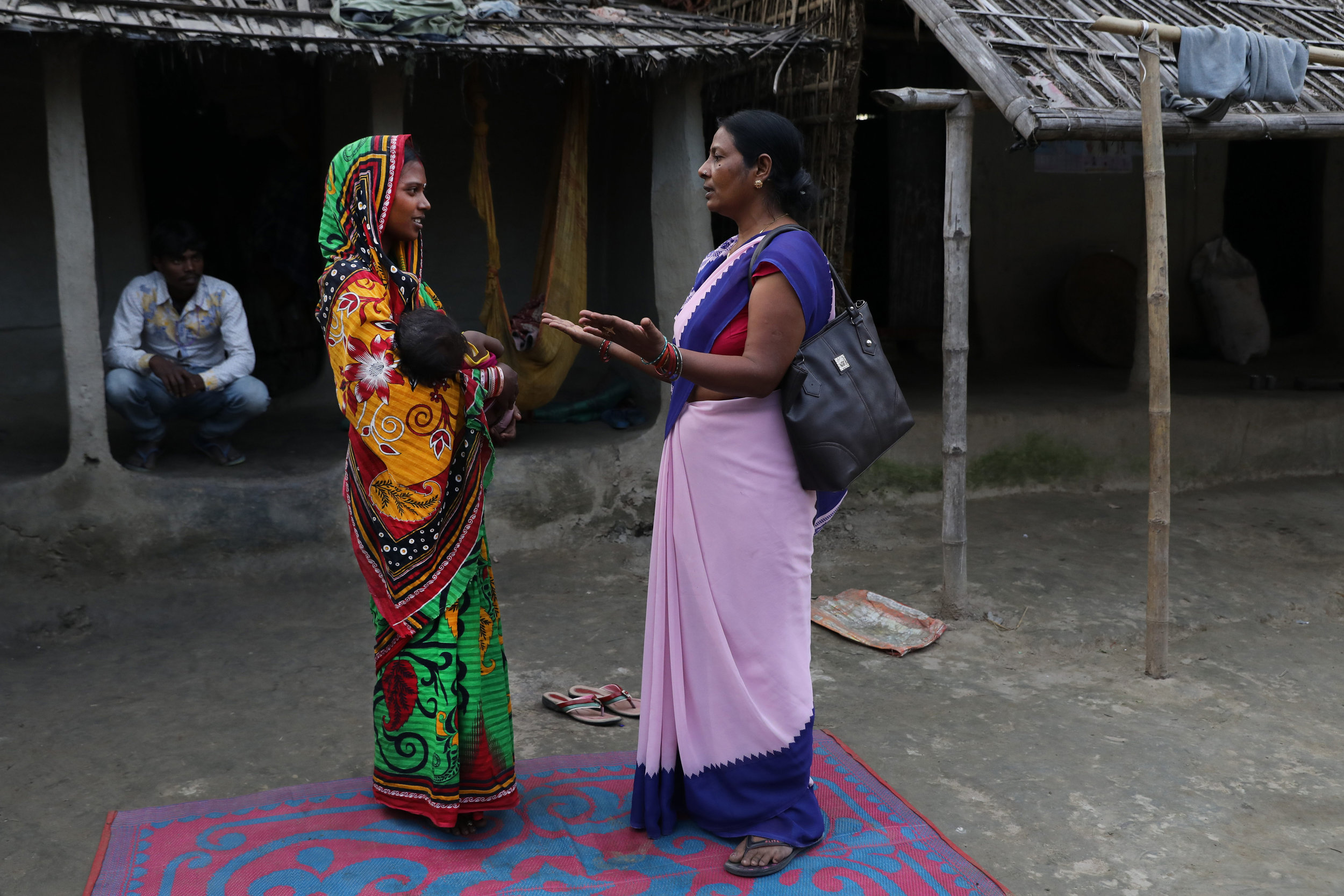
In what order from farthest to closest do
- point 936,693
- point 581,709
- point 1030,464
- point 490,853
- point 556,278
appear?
1. point 1030,464
2. point 556,278
3. point 936,693
4. point 581,709
5. point 490,853

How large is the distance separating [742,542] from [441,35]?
10.1ft

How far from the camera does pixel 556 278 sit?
19.5 feet

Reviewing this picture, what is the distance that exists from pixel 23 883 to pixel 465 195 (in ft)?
14.9

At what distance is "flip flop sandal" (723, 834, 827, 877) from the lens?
2.82m

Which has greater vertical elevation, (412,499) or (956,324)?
(956,324)

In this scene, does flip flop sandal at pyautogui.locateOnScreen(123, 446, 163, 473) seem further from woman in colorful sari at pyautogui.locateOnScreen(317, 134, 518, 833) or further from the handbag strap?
the handbag strap

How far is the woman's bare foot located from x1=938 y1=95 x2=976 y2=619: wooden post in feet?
7.44

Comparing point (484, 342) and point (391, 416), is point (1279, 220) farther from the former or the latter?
point (391, 416)

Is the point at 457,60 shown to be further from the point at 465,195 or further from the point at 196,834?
the point at 196,834

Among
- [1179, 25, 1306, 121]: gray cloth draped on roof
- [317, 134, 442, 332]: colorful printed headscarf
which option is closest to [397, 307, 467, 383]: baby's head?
[317, 134, 442, 332]: colorful printed headscarf

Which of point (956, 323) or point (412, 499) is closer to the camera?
point (412, 499)

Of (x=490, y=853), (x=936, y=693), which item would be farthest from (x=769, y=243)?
(x=936, y=693)

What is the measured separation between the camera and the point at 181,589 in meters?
5.05

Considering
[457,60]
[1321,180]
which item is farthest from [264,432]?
[1321,180]
